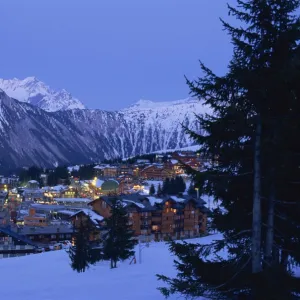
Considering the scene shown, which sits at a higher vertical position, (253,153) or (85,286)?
(253,153)

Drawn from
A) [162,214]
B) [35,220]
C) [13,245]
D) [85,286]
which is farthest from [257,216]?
[35,220]

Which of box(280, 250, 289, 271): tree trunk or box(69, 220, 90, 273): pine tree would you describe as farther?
box(69, 220, 90, 273): pine tree

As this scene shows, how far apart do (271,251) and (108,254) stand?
69.1 feet

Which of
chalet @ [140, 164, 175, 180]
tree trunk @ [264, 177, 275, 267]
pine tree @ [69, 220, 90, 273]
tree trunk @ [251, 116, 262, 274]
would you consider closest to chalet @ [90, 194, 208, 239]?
pine tree @ [69, 220, 90, 273]

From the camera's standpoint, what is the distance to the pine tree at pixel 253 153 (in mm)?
9836

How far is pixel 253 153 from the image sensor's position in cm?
1040

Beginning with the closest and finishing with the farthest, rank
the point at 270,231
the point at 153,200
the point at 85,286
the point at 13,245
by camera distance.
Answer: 1. the point at 270,231
2. the point at 85,286
3. the point at 13,245
4. the point at 153,200

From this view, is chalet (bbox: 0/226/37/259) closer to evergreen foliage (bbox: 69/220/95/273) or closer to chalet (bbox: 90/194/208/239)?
chalet (bbox: 90/194/208/239)

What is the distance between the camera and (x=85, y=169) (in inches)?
6437

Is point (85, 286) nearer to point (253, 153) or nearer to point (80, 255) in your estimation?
point (253, 153)

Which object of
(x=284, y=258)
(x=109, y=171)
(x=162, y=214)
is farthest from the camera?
(x=109, y=171)

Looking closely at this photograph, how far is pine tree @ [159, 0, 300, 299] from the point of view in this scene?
32.3 ft

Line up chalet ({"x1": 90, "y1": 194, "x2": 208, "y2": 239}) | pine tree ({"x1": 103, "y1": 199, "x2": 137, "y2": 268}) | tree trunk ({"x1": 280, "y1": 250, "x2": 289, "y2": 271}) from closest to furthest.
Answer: tree trunk ({"x1": 280, "y1": 250, "x2": 289, "y2": 271}) < pine tree ({"x1": 103, "y1": 199, "x2": 137, "y2": 268}) < chalet ({"x1": 90, "y1": 194, "x2": 208, "y2": 239})

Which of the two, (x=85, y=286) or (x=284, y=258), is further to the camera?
(x=85, y=286)
